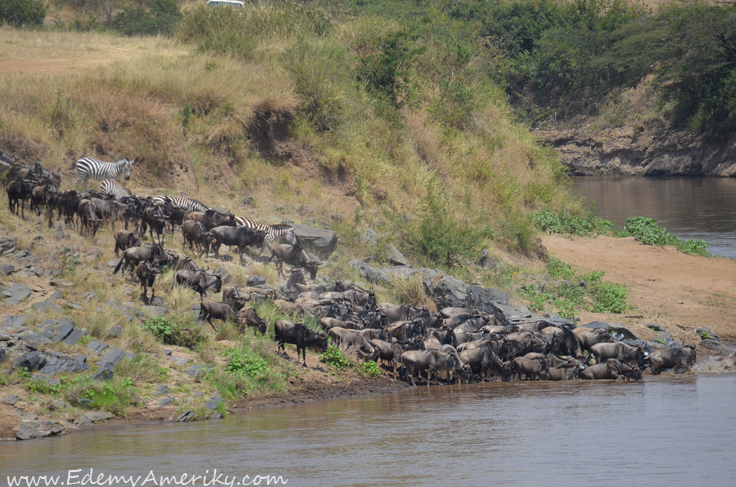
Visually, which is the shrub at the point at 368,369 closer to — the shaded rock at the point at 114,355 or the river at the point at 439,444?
the river at the point at 439,444

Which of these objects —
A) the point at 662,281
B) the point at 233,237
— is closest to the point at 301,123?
the point at 233,237

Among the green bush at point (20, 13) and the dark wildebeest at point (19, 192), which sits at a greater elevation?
the green bush at point (20, 13)

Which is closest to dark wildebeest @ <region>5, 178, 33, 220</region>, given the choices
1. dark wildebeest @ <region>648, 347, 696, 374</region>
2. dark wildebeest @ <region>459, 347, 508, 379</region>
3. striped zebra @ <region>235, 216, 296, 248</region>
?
striped zebra @ <region>235, 216, 296, 248</region>

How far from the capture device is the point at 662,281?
65.8ft

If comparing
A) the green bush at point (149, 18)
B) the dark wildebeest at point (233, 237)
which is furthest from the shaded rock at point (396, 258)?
the green bush at point (149, 18)

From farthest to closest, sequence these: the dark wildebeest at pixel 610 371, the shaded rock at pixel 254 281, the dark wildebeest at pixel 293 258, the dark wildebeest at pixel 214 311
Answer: the dark wildebeest at pixel 293 258 < the shaded rock at pixel 254 281 < the dark wildebeest at pixel 610 371 < the dark wildebeest at pixel 214 311

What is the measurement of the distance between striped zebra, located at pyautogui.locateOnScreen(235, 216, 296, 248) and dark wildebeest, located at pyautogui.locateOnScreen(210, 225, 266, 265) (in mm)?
929

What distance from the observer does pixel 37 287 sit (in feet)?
39.5

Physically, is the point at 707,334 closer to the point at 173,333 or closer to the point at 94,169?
the point at 173,333

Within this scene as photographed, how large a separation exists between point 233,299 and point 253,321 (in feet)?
2.35

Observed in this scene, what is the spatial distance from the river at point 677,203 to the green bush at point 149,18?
26992mm

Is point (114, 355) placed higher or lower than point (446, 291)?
higher

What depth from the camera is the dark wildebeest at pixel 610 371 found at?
12961 mm

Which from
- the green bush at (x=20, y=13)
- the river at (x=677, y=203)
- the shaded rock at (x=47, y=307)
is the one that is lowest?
the river at (x=677, y=203)
